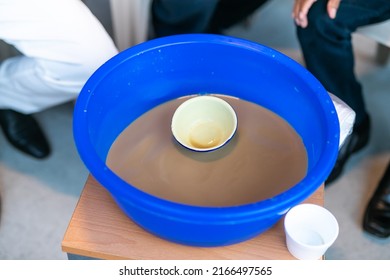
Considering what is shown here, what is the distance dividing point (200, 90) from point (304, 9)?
1.15 ft

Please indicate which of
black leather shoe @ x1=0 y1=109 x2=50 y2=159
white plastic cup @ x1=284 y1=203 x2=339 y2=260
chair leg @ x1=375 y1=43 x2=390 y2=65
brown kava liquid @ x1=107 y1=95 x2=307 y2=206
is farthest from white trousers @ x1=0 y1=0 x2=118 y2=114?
chair leg @ x1=375 y1=43 x2=390 y2=65

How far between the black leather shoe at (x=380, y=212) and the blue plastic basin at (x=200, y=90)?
47 cm

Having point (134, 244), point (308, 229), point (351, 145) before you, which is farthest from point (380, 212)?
point (134, 244)

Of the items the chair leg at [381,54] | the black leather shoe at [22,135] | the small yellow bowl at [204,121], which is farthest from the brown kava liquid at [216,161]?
the chair leg at [381,54]

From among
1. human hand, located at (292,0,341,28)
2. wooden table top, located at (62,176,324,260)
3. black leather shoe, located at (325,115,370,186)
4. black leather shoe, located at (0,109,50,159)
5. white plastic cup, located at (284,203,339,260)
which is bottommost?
black leather shoe, located at (0,109,50,159)

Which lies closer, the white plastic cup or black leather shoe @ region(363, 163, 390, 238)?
the white plastic cup

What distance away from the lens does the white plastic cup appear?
863mm

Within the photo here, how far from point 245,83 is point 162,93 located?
0.55 feet

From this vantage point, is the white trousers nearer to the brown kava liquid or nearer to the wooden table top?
the brown kava liquid

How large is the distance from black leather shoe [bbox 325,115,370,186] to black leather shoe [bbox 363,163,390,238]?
Answer: 0.39 ft

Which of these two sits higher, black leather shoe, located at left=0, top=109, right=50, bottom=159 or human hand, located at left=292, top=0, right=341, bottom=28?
human hand, located at left=292, top=0, right=341, bottom=28

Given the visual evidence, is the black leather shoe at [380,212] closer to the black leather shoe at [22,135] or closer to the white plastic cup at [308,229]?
the white plastic cup at [308,229]
